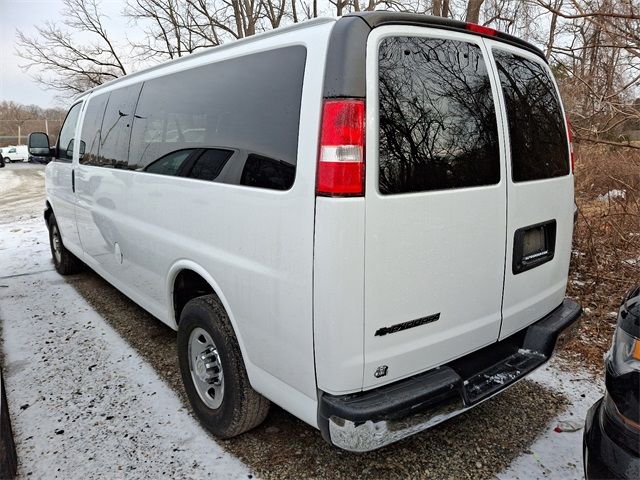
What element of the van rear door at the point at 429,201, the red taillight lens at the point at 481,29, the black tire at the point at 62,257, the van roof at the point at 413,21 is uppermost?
the red taillight lens at the point at 481,29

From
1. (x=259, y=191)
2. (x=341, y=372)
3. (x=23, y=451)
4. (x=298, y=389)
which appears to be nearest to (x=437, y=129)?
(x=259, y=191)

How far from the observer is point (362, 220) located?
1.74m

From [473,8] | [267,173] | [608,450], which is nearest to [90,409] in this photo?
[267,173]

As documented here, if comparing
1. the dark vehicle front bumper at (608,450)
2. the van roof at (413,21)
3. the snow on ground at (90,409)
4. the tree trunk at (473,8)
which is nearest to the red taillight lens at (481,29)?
the van roof at (413,21)

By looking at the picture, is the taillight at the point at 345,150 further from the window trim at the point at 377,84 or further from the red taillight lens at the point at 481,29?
the red taillight lens at the point at 481,29

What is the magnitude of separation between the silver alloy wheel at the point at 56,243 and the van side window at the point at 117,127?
2443mm

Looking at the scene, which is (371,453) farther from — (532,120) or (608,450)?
(532,120)

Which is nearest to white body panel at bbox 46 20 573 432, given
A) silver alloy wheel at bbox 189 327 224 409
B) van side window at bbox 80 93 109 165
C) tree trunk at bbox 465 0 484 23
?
silver alloy wheel at bbox 189 327 224 409

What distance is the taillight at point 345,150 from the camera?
174cm

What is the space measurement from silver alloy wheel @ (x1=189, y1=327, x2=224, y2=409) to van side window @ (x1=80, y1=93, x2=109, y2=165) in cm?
218

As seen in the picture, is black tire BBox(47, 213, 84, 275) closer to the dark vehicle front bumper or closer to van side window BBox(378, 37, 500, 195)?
van side window BBox(378, 37, 500, 195)

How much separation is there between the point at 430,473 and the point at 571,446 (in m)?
0.88

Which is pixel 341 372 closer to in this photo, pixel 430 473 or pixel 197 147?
pixel 430 473

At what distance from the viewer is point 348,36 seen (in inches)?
69.7
